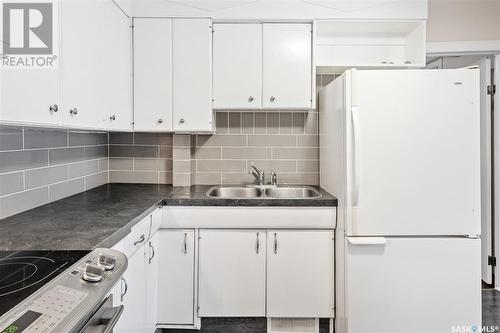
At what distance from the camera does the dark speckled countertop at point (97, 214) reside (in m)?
1.34

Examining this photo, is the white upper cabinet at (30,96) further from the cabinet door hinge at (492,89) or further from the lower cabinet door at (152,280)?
the cabinet door hinge at (492,89)

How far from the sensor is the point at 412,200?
206 centimetres

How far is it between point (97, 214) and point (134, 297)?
1.49ft

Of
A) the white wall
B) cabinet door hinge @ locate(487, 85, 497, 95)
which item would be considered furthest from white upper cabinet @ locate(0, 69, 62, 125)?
cabinet door hinge @ locate(487, 85, 497, 95)

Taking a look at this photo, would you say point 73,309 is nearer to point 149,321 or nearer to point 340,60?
point 149,321

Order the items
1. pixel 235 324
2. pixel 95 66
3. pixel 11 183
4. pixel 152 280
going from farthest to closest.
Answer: pixel 235 324 < pixel 152 280 < pixel 95 66 < pixel 11 183

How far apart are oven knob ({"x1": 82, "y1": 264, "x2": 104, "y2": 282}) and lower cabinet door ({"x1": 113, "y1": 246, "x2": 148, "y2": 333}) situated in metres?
0.61

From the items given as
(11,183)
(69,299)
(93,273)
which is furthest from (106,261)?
(11,183)

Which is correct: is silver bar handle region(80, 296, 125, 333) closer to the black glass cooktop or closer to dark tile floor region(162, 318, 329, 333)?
the black glass cooktop

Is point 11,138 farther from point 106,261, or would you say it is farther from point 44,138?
point 106,261

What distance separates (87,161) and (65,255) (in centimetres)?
159

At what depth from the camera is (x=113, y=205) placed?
2047 millimetres

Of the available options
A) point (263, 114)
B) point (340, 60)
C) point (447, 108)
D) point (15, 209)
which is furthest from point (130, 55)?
point (447, 108)

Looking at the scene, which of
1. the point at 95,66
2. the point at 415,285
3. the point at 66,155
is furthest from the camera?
the point at 66,155
